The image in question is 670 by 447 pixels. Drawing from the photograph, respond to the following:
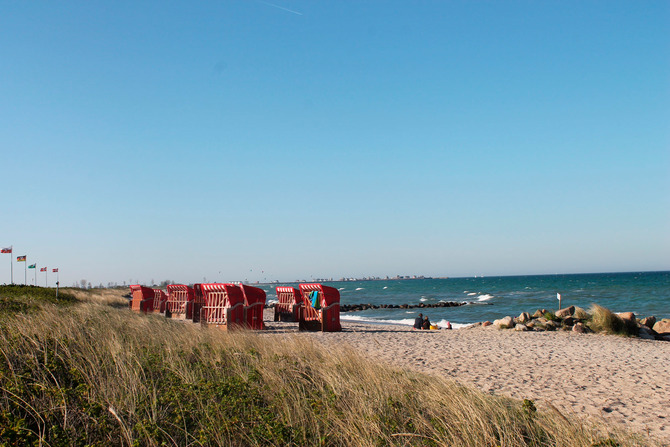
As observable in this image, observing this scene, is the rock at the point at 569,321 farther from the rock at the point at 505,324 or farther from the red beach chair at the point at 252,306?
the red beach chair at the point at 252,306

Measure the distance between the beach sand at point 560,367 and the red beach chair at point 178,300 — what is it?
8306mm

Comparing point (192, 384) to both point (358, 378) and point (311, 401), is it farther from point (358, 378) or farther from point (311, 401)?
point (358, 378)

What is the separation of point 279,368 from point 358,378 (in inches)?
38.9

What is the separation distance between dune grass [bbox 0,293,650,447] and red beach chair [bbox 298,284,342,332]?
10.3 meters

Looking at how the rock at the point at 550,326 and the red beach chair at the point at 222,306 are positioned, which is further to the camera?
the rock at the point at 550,326

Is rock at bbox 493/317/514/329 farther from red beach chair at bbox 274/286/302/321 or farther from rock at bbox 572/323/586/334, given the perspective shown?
red beach chair at bbox 274/286/302/321

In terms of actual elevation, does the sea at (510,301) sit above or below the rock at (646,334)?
below

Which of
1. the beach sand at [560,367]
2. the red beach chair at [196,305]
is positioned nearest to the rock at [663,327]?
the beach sand at [560,367]

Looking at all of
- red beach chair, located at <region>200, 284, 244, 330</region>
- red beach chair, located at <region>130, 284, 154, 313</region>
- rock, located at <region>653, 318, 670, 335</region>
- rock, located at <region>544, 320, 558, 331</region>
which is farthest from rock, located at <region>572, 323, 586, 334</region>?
red beach chair, located at <region>130, 284, 154, 313</region>

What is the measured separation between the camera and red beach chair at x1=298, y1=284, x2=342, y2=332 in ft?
54.9

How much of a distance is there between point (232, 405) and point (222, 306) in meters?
12.2

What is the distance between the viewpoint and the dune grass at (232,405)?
12.7 ft

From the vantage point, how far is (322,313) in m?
16.6

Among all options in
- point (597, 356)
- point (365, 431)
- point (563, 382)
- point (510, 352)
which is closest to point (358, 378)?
point (365, 431)
